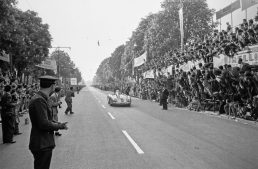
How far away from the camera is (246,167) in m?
5.29

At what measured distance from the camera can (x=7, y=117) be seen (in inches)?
331

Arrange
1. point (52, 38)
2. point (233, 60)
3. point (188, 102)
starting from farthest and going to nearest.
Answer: point (52, 38) → point (188, 102) → point (233, 60)

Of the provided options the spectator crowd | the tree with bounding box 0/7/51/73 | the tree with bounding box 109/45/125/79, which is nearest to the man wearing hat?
the spectator crowd

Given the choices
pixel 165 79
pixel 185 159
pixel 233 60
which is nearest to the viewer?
pixel 185 159

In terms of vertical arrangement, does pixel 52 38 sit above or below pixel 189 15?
below

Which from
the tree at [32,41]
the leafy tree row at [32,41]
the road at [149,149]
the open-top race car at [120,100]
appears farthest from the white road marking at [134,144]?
the tree at [32,41]

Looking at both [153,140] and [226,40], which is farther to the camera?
[226,40]

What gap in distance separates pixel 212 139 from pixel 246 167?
2792mm

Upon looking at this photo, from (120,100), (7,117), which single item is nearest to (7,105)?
(7,117)

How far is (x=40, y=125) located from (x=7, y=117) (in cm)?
561

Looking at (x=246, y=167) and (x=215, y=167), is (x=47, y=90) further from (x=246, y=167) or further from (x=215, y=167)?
(x=246, y=167)

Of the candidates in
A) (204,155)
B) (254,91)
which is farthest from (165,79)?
(204,155)

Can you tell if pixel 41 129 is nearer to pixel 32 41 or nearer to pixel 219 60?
pixel 219 60

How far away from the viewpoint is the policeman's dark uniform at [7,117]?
8336 millimetres
